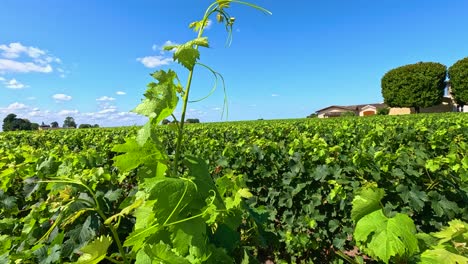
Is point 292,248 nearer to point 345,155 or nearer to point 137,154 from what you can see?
point 345,155

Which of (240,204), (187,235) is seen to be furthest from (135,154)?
(240,204)

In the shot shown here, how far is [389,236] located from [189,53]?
3.35 ft

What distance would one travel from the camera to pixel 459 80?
55.3 m

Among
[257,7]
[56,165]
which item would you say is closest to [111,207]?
[56,165]

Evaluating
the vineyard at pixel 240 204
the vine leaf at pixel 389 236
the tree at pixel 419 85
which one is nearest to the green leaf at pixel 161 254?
the vineyard at pixel 240 204

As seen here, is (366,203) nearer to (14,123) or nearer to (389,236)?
(389,236)

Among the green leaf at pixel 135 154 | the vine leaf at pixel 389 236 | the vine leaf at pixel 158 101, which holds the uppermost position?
the vine leaf at pixel 158 101

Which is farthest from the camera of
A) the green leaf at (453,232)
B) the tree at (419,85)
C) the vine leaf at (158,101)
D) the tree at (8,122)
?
the tree at (419,85)

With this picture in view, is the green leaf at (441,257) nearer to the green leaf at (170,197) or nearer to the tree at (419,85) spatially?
the green leaf at (170,197)

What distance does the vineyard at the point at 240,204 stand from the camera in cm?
114

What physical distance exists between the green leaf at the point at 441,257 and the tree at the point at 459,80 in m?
64.0

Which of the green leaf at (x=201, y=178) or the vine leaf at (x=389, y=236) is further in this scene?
the vine leaf at (x=389, y=236)

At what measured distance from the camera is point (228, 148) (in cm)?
536

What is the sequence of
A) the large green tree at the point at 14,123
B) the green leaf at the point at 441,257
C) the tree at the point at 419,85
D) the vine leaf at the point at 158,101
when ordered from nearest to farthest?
the vine leaf at the point at 158,101 < the green leaf at the point at 441,257 < the large green tree at the point at 14,123 < the tree at the point at 419,85
